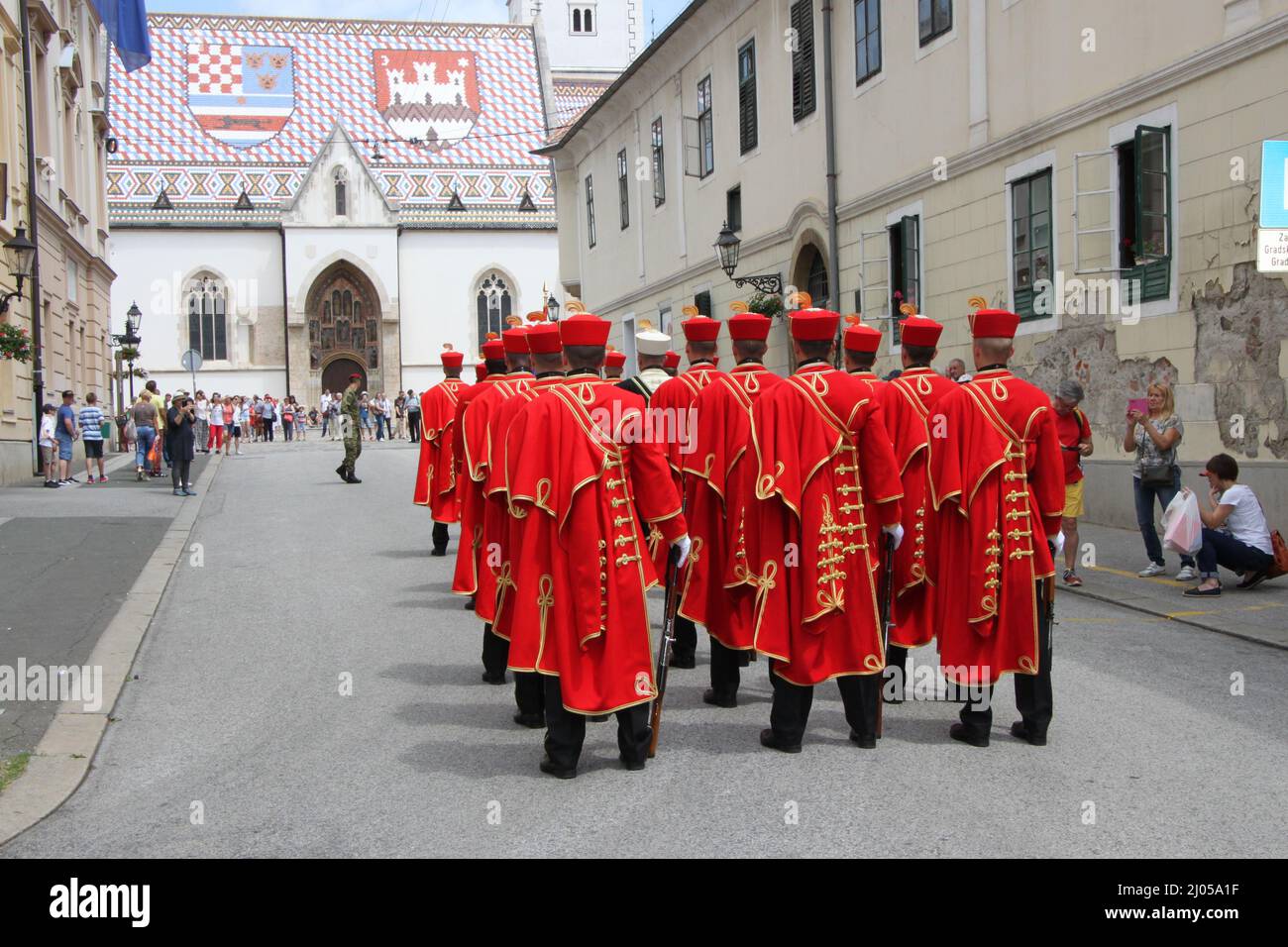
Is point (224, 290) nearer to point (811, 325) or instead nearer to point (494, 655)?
point (494, 655)

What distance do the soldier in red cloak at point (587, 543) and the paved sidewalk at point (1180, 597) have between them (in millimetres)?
4809

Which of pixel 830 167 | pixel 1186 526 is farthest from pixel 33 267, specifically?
pixel 1186 526

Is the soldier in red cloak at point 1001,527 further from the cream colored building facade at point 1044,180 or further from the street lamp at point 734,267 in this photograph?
the street lamp at point 734,267

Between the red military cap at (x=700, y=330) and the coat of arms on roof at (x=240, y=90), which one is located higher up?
the coat of arms on roof at (x=240, y=90)

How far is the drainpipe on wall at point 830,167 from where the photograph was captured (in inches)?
779

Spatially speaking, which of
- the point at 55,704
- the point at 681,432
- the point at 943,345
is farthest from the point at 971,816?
the point at 943,345

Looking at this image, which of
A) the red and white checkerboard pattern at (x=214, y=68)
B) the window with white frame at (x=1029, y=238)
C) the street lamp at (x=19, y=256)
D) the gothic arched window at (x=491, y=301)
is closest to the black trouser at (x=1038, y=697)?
the window with white frame at (x=1029, y=238)

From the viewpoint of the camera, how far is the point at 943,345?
1755 cm

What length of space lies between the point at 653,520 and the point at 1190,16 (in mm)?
9695

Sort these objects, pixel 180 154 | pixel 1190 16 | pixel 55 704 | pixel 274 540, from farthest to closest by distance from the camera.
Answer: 1. pixel 180 154
2. pixel 274 540
3. pixel 1190 16
4. pixel 55 704

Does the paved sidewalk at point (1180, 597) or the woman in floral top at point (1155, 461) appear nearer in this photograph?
the paved sidewalk at point (1180, 597)

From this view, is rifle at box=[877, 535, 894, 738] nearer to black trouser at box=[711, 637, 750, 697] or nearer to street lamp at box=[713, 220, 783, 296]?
black trouser at box=[711, 637, 750, 697]

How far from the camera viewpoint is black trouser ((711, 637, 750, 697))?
22.8ft
